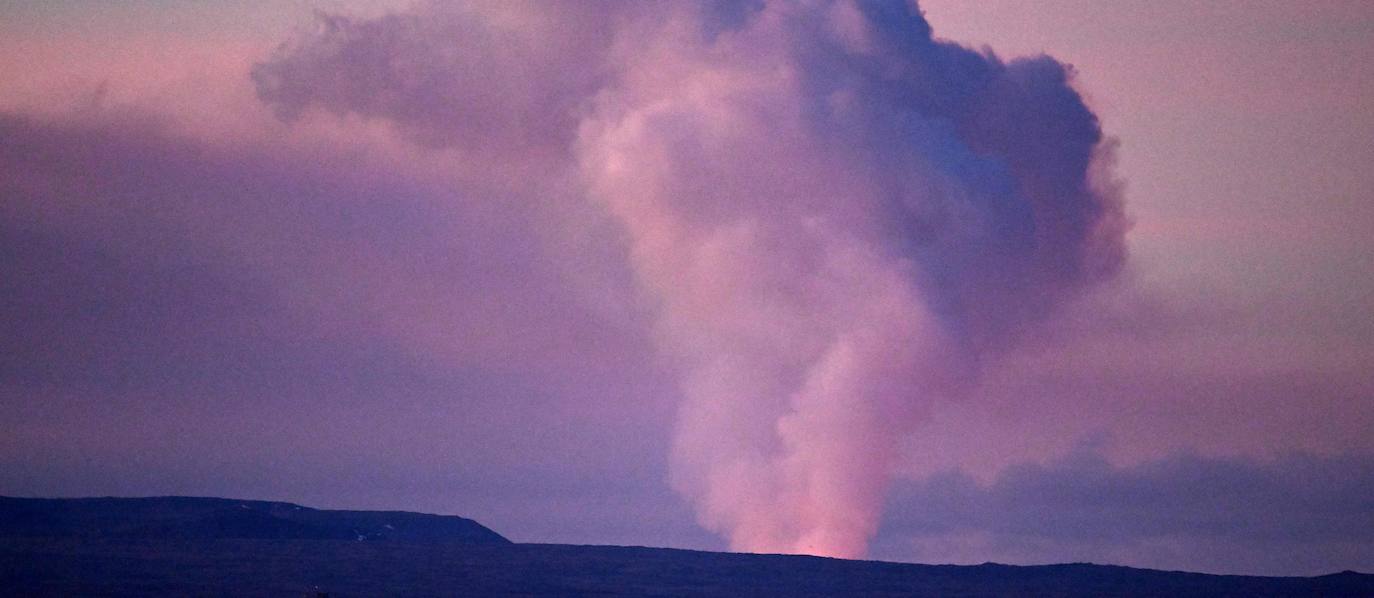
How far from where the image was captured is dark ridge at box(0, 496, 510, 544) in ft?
398

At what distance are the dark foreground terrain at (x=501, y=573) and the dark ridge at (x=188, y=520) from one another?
523 centimetres

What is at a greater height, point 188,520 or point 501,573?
point 188,520

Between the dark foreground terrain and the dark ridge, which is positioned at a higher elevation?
the dark ridge

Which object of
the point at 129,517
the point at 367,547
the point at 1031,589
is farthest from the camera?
the point at 129,517

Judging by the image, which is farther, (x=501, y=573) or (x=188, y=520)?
(x=188, y=520)

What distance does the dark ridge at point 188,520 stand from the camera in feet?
398

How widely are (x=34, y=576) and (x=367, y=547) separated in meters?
21.7

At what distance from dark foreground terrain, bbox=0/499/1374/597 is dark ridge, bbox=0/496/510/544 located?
5228 mm

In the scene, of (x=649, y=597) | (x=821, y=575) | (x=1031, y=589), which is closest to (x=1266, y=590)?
(x=1031, y=589)

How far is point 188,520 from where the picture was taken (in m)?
124

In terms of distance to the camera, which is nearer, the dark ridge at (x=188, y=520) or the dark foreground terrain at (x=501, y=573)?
the dark foreground terrain at (x=501, y=573)

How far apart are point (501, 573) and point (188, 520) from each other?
98.6ft

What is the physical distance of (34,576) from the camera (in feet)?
323

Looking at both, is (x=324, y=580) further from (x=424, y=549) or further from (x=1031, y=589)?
(x=1031, y=589)
